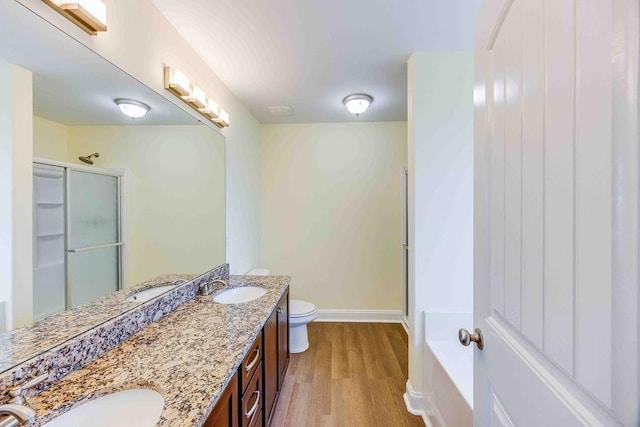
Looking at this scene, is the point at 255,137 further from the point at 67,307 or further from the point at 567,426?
the point at 567,426

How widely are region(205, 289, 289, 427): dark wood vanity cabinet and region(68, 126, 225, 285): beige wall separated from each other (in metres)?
0.67

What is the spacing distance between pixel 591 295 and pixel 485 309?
0.46 meters

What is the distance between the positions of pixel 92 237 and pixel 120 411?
71 cm

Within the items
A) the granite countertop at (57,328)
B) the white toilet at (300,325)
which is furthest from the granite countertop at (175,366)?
the white toilet at (300,325)

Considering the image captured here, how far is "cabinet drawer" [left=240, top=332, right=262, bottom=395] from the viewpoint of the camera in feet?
3.85

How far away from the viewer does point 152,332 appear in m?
1.27

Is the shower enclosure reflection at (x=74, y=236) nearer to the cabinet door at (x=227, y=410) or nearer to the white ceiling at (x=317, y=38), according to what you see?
the cabinet door at (x=227, y=410)

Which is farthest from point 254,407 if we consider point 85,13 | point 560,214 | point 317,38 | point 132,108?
point 317,38

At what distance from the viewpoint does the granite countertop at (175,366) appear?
773 millimetres

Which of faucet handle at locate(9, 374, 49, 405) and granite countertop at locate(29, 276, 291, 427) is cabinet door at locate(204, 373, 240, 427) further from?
faucet handle at locate(9, 374, 49, 405)

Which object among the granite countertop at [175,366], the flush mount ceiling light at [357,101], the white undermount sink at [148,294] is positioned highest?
the flush mount ceiling light at [357,101]

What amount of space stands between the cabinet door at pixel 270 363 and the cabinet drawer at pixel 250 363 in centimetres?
12

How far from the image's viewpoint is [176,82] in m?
1.57

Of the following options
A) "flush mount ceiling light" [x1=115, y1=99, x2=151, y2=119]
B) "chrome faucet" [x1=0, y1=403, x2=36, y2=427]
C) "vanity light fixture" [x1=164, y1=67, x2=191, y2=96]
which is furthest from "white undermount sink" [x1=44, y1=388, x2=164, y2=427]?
"vanity light fixture" [x1=164, y1=67, x2=191, y2=96]
